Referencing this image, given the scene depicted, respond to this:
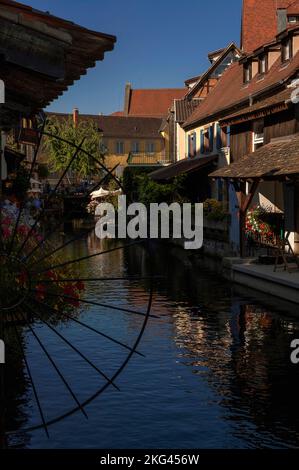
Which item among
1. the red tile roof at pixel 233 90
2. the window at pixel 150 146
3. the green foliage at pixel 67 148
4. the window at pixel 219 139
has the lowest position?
the window at pixel 219 139

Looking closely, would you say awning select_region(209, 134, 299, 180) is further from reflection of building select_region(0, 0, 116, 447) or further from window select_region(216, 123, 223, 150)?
reflection of building select_region(0, 0, 116, 447)

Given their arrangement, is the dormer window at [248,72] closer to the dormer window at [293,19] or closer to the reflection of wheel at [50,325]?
the dormer window at [293,19]

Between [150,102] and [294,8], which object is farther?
[150,102]

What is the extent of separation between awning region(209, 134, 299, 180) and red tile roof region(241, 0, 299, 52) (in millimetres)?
16381

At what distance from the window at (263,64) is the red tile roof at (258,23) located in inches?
253

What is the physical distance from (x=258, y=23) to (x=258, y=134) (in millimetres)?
15266

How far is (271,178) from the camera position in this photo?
20922 mm

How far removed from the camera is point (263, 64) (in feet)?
113

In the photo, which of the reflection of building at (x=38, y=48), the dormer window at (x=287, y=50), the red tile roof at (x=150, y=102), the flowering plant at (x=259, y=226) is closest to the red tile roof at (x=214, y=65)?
the dormer window at (x=287, y=50)

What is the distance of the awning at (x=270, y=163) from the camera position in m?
20.4

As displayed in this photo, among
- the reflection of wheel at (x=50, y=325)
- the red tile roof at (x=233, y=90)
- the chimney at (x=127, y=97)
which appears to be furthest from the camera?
the chimney at (x=127, y=97)

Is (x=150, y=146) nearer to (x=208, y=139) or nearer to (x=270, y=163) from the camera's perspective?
(x=208, y=139)

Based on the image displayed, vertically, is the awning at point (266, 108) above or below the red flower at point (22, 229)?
above

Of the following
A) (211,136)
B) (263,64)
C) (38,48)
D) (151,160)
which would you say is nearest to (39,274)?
(38,48)
